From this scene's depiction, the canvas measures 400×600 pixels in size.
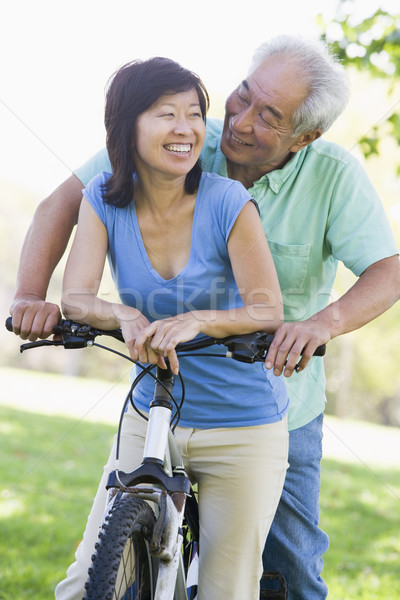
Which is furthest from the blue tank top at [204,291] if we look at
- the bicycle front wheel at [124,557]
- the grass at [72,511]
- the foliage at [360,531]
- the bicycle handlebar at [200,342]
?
the foliage at [360,531]

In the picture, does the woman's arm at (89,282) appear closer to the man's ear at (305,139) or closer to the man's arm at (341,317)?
the man's arm at (341,317)

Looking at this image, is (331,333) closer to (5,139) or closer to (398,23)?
(398,23)

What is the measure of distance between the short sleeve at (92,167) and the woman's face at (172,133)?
0.44m

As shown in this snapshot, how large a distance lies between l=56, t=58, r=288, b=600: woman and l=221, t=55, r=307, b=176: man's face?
0.46 metres

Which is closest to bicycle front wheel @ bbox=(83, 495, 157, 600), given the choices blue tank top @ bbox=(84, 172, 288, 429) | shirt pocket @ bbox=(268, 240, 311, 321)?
blue tank top @ bbox=(84, 172, 288, 429)

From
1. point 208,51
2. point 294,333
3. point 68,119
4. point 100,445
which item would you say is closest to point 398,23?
point 208,51

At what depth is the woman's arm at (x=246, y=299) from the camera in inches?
72.1

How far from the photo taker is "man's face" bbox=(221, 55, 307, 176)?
102 inches

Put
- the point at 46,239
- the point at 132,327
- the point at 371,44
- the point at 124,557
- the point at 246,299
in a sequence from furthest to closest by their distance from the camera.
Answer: the point at 371,44
the point at 46,239
the point at 246,299
the point at 132,327
the point at 124,557

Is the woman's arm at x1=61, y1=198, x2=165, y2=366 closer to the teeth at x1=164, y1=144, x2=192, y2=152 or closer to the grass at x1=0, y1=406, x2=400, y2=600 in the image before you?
the teeth at x1=164, y1=144, x2=192, y2=152

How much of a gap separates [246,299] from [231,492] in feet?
1.90

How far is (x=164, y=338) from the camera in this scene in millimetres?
1764

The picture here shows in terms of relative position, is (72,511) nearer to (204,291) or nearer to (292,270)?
(292,270)

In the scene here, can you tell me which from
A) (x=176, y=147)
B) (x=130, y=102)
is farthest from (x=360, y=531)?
(x=130, y=102)
